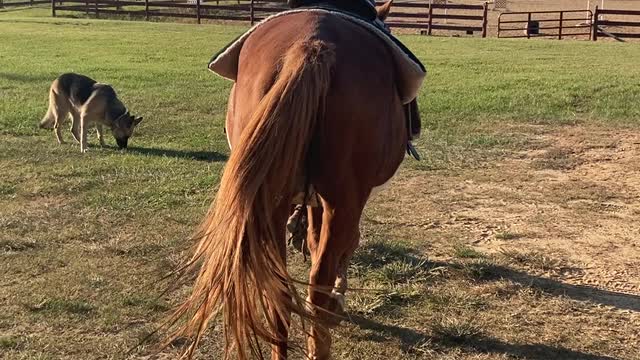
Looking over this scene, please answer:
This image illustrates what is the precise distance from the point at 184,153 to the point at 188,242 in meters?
2.86

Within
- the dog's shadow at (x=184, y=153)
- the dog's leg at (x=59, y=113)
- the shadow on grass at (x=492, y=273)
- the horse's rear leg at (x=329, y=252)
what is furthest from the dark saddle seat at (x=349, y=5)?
the dog's leg at (x=59, y=113)

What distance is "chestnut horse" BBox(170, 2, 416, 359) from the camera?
202 cm

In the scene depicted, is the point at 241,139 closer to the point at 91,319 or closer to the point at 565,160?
the point at 91,319

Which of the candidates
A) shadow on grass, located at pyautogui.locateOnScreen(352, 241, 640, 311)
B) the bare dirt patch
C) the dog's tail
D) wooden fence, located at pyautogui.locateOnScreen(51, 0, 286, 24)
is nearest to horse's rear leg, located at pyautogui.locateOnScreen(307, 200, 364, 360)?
the bare dirt patch

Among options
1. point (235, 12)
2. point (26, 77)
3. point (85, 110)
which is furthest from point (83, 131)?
point (235, 12)

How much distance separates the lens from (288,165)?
2092 mm

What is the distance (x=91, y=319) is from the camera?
11.2ft

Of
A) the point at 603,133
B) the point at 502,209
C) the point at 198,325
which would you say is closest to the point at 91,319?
the point at 198,325

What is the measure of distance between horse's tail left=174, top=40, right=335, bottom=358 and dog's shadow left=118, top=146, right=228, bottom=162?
4.81m

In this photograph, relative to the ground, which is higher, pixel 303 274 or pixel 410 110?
pixel 410 110

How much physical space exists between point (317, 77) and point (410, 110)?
4.97ft

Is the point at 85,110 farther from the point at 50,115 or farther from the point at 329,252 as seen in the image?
the point at 329,252

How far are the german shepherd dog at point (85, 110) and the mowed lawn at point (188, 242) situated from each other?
226 mm

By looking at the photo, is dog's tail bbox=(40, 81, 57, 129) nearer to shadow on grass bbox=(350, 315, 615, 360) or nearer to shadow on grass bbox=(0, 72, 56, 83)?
shadow on grass bbox=(0, 72, 56, 83)
